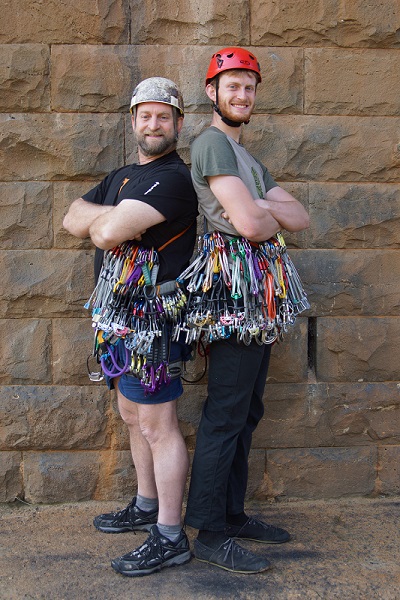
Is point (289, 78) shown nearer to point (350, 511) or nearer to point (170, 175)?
point (170, 175)

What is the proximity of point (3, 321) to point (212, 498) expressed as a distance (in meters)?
1.56

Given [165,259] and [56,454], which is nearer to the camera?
[165,259]

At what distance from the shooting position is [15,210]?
3.88 metres

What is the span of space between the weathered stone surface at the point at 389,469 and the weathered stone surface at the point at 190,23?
2475 mm

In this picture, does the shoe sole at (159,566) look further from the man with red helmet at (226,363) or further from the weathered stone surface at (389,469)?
the weathered stone surface at (389,469)

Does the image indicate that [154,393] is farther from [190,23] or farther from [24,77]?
[190,23]

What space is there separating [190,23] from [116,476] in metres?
2.57

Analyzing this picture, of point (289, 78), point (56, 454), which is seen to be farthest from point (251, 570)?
point (289, 78)

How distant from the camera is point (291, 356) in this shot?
400 centimetres

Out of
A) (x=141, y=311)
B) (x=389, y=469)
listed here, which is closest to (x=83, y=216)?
(x=141, y=311)

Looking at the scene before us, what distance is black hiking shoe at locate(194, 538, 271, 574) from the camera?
3215mm

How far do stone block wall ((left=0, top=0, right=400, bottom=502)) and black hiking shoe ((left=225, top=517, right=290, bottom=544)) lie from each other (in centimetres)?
50

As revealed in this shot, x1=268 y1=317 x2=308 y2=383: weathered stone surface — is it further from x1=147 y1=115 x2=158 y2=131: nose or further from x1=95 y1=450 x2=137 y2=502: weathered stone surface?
x1=147 y1=115 x2=158 y2=131: nose

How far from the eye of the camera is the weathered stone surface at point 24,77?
12.5 ft
